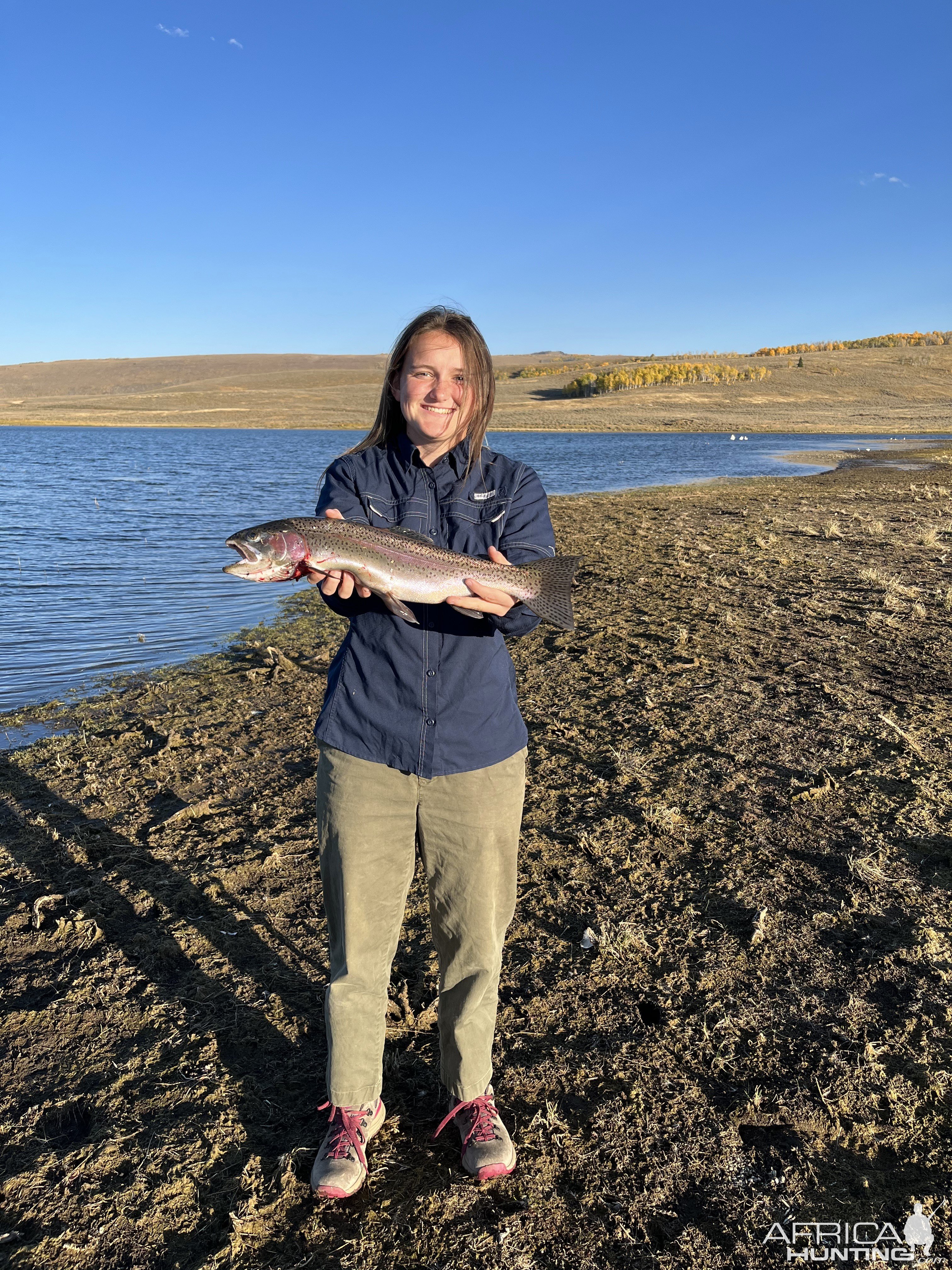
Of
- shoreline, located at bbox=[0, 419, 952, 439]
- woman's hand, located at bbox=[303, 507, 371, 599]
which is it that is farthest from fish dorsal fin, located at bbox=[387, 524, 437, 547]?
shoreline, located at bbox=[0, 419, 952, 439]

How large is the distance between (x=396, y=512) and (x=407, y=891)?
1.40 m

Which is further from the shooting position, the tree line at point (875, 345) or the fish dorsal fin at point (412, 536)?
the tree line at point (875, 345)

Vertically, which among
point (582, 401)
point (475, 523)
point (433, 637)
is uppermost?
point (582, 401)

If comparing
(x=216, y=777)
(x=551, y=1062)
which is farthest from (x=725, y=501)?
(x=551, y=1062)

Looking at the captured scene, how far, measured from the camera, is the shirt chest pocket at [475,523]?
2.82m

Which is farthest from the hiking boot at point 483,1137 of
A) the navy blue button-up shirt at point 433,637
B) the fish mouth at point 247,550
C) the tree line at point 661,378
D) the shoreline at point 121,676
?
the tree line at point 661,378

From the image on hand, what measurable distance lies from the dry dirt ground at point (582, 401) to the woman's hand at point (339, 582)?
2131 inches

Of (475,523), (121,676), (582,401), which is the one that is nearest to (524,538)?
Answer: (475,523)

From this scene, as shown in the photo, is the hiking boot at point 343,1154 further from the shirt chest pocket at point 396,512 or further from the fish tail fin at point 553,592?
the shirt chest pocket at point 396,512

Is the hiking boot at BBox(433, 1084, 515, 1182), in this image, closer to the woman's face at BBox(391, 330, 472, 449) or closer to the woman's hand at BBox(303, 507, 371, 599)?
the woman's hand at BBox(303, 507, 371, 599)

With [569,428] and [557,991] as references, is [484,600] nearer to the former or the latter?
[557,991]

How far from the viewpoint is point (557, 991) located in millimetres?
3594

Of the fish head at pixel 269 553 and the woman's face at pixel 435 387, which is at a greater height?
the woman's face at pixel 435 387

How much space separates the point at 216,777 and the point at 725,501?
15884mm
